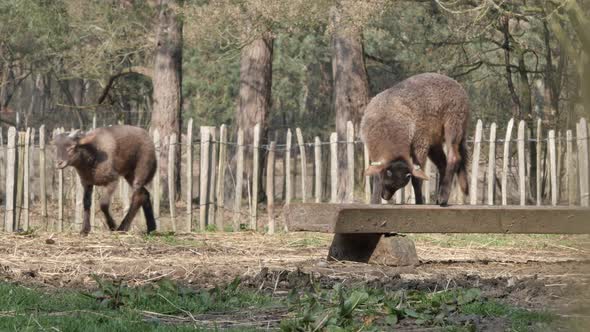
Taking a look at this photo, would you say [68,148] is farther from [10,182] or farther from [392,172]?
[392,172]

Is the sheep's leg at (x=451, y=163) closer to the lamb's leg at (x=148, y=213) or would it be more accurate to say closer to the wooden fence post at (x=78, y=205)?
the lamb's leg at (x=148, y=213)

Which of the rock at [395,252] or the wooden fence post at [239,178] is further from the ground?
the wooden fence post at [239,178]

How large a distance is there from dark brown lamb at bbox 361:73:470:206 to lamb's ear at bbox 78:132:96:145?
5.20 metres

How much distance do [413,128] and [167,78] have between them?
1305cm

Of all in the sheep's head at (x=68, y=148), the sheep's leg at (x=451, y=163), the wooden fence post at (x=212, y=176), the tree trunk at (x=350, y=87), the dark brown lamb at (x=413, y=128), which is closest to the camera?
the dark brown lamb at (x=413, y=128)

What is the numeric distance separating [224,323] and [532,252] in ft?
19.4

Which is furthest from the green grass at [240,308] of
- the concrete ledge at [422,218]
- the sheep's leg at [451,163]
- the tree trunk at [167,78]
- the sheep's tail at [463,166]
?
the tree trunk at [167,78]

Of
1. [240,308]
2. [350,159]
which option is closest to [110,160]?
[350,159]

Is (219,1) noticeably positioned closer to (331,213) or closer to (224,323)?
(331,213)

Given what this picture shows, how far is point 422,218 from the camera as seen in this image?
8664mm

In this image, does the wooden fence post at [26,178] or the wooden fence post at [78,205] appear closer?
the wooden fence post at [26,178]

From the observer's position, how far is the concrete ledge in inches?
334

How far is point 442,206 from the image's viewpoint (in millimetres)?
8898

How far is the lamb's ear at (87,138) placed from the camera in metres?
13.9
